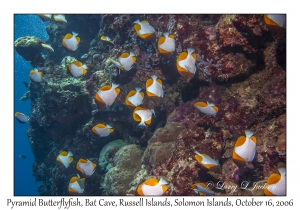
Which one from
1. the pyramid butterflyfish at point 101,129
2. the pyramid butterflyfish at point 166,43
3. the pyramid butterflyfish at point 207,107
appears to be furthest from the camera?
the pyramid butterflyfish at point 101,129

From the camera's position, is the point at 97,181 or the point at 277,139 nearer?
the point at 277,139

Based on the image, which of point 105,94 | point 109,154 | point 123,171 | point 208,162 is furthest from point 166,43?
point 109,154

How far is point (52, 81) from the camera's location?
7.79 m

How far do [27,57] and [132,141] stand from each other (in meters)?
6.20

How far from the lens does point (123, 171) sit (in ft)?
16.1

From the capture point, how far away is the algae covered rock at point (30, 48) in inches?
337

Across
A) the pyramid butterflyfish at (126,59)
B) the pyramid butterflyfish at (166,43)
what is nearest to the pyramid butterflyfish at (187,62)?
the pyramid butterflyfish at (166,43)

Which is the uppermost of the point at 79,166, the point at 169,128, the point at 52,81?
the point at 52,81

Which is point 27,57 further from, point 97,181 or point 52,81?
point 97,181

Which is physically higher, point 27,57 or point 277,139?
point 27,57

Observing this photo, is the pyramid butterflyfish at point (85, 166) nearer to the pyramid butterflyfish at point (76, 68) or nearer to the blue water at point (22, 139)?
the pyramid butterflyfish at point (76, 68)

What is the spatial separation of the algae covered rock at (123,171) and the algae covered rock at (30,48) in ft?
20.7
